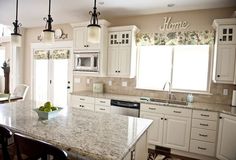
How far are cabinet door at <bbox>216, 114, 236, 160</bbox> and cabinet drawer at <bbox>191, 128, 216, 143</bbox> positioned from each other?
10cm

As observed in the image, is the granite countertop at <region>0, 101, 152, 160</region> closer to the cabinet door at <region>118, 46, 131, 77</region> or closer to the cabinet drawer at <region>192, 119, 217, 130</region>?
the cabinet drawer at <region>192, 119, 217, 130</region>

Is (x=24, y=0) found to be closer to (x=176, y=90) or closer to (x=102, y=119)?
(x=102, y=119)

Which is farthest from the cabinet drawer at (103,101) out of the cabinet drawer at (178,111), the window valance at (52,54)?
the window valance at (52,54)

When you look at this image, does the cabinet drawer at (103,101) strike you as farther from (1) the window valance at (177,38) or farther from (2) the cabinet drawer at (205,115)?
(2) the cabinet drawer at (205,115)

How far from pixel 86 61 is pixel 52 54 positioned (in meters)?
1.57

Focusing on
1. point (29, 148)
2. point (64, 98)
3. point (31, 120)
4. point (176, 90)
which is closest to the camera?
point (29, 148)

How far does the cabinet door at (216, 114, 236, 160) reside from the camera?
2.46 metres

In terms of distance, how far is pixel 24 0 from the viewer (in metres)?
3.02

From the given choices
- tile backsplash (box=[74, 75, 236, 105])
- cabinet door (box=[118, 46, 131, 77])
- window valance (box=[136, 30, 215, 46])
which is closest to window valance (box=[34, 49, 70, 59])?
tile backsplash (box=[74, 75, 236, 105])

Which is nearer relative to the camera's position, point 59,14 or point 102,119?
point 102,119

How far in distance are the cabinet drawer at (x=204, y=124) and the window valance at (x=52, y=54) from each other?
344cm

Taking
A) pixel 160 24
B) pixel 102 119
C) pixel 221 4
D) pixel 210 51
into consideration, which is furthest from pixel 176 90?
pixel 102 119

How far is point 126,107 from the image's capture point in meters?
3.22

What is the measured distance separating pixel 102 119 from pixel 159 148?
1.80 m
